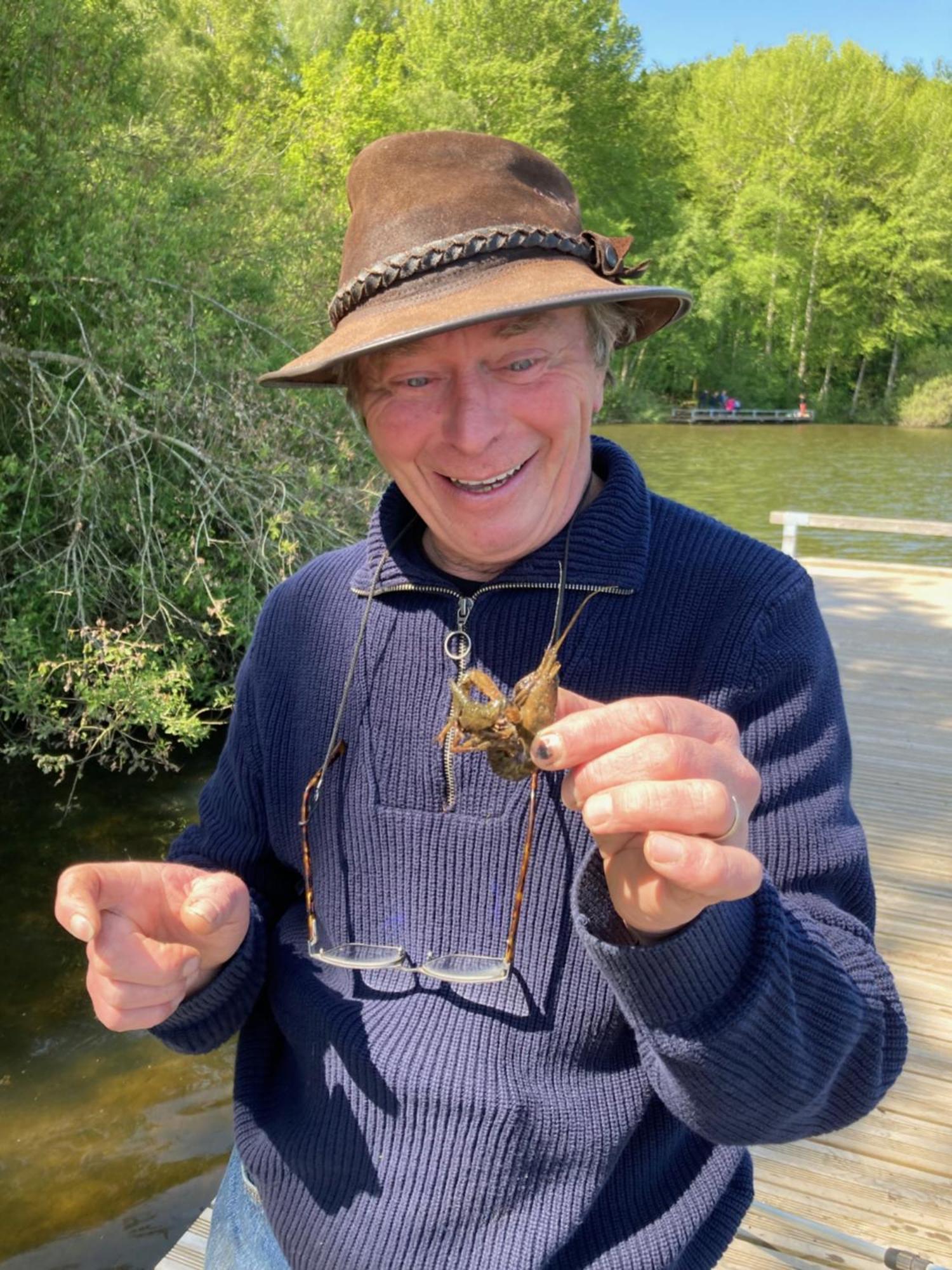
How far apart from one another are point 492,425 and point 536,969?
0.96m

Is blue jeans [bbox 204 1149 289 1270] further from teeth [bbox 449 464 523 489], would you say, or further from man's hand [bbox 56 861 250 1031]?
teeth [bbox 449 464 523 489]

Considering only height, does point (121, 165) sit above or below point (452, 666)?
above

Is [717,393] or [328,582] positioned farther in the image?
[717,393]

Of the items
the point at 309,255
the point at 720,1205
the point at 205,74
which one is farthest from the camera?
the point at 205,74

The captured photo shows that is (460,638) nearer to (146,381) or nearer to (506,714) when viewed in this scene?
(506,714)

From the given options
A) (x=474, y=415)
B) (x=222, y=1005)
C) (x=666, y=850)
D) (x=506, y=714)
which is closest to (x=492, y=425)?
(x=474, y=415)

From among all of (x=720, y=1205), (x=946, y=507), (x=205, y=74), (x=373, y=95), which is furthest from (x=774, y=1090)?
(x=373, y=95)

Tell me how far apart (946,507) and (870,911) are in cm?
2354

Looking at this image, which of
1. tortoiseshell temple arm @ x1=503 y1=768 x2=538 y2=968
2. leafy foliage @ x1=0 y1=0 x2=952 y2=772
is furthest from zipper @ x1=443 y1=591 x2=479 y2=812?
leafy foliage @ x1=0 y1=0 x2=952 y2=772

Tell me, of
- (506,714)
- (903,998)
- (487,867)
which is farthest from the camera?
(903,998)

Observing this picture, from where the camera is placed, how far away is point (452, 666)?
6.17 ft

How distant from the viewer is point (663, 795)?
1.14m

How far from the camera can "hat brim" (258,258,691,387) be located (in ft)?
5.05

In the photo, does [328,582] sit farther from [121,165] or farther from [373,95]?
[373,95]
